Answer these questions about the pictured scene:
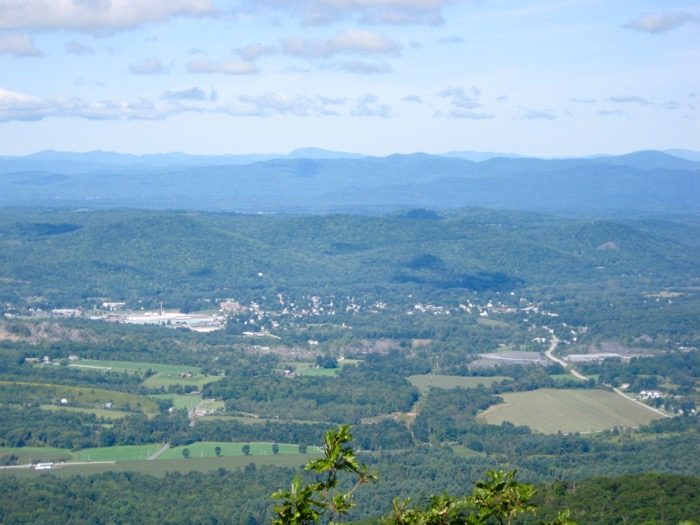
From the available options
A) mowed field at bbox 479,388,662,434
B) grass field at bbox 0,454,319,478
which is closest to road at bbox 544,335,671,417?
mowed field at bbox 479,388,662,434

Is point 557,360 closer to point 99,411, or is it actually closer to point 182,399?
point 182,399

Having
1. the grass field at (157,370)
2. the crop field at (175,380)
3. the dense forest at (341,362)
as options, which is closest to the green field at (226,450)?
the dense forest at (341,362)

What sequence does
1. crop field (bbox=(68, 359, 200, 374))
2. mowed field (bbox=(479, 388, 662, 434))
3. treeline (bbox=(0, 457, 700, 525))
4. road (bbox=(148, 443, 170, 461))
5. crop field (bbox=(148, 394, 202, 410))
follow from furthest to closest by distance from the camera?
crop field (bbox=(68, 359, 200, 374)) → crop field (bbox=(148, 394, 202, 410)) → mowed field (bbox=(479, 388, 662, 434)) → road (bbox=(148, 443, 170, 461)) → treeline (bbox=(0, 457, 700, 525))

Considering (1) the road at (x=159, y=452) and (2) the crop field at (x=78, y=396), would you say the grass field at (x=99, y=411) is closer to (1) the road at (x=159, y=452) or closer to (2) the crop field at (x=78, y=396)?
(2) the crop field at (x=78, y=396)

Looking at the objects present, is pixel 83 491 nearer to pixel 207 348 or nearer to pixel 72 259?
pixel 207 348

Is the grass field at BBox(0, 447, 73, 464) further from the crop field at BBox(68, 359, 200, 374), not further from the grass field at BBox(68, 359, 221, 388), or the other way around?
the crop field at BBox(68, 359, 200, 374)

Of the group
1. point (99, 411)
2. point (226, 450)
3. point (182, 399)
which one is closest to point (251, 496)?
point (226, 450)

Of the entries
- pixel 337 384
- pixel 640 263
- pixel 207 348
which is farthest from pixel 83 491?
pixel 640 263
